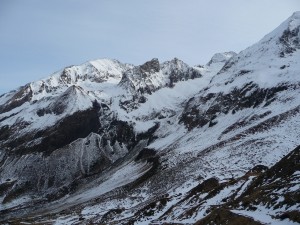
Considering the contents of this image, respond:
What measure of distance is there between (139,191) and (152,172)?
24.1m

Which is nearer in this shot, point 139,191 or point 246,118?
point 139,191

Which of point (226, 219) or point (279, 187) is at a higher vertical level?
point (279, 187)

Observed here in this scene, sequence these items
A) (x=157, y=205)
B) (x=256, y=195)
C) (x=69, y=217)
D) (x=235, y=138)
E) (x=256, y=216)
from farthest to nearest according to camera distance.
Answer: (x=235, y=138)
(x=69, y=217)
(x=157, y=205)
(x=256, y=195)
(x=256, y=216)

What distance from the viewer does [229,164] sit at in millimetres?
125875

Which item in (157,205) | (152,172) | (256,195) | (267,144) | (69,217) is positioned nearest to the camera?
(256,195)

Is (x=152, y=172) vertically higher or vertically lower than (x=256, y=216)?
lower

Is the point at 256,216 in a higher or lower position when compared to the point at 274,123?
higher

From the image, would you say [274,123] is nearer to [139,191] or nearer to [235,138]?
[235,138]

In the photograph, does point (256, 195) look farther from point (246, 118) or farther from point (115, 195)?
point (246, 118)

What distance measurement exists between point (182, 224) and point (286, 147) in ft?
209

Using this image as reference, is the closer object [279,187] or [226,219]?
[226,219]

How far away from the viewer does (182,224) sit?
64.0 metres

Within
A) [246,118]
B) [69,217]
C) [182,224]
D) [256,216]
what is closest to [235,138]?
[246,118]

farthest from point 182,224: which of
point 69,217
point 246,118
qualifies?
point 246,118
